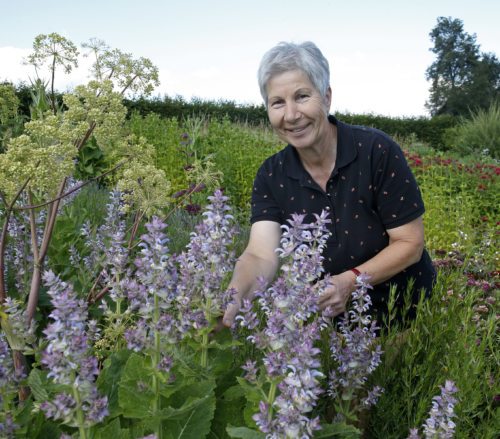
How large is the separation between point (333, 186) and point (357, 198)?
160 millimetres

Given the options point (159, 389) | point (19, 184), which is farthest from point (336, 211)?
point (159, 389)

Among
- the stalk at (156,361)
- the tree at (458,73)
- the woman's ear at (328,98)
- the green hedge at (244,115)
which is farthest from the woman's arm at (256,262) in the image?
the tree at (458,73)

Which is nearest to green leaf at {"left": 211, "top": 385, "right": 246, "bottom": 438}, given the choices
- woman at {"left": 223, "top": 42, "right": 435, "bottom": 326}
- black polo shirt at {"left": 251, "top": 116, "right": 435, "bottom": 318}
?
woman at {"left": 223, "top": 42, "right": 435, "bottom": 326}

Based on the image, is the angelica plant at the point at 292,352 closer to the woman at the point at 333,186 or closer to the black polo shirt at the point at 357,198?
the woman at the point at 333,186

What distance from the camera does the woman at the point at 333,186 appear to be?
10.0 ft

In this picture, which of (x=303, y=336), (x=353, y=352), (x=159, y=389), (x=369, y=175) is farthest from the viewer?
(x=369, y=175)

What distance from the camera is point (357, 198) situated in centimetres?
333

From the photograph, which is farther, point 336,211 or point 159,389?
point 336,211

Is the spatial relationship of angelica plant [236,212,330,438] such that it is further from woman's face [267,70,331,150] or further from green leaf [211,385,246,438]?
woman's face [267,70,331,150]

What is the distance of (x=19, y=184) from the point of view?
2215mm

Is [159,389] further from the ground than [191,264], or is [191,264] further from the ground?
[191,264]

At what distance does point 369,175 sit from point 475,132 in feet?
56.5

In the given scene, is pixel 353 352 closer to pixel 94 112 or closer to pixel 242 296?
pixel 242 296

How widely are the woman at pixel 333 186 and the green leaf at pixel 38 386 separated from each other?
1236mm
